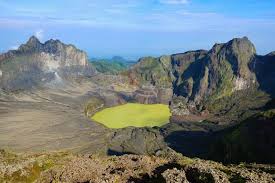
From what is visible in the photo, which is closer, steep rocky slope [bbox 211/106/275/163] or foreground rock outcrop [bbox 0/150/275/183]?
foreground rock outcrop [bbox 0/150/275/183]

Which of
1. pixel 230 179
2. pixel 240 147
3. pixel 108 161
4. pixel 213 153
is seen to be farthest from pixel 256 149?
pixel 230 179

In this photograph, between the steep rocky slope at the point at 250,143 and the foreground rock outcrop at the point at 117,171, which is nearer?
the foreground rock outcrop at the point at 117,171

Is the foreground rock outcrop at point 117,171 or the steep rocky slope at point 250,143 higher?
the foreground rock outcrop at point 117,171

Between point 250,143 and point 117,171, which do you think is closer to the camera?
point 117,171

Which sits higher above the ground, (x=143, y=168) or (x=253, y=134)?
(x=143, y=168)

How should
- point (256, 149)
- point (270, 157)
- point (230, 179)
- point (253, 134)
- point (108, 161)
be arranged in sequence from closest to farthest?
1. point (230, 179)
2. point (108, 161)
3. point (270, 157)
4. point (256, 149)
5. point (253, 134)

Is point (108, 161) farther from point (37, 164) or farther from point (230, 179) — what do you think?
point (230, 179)

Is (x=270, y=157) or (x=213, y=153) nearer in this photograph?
(x=270, y=157)

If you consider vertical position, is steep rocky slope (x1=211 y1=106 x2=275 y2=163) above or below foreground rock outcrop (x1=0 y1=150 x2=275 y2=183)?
below

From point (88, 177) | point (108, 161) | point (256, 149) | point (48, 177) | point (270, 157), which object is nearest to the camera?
point (88, 177)

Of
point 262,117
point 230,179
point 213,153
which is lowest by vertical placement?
point 213,153
